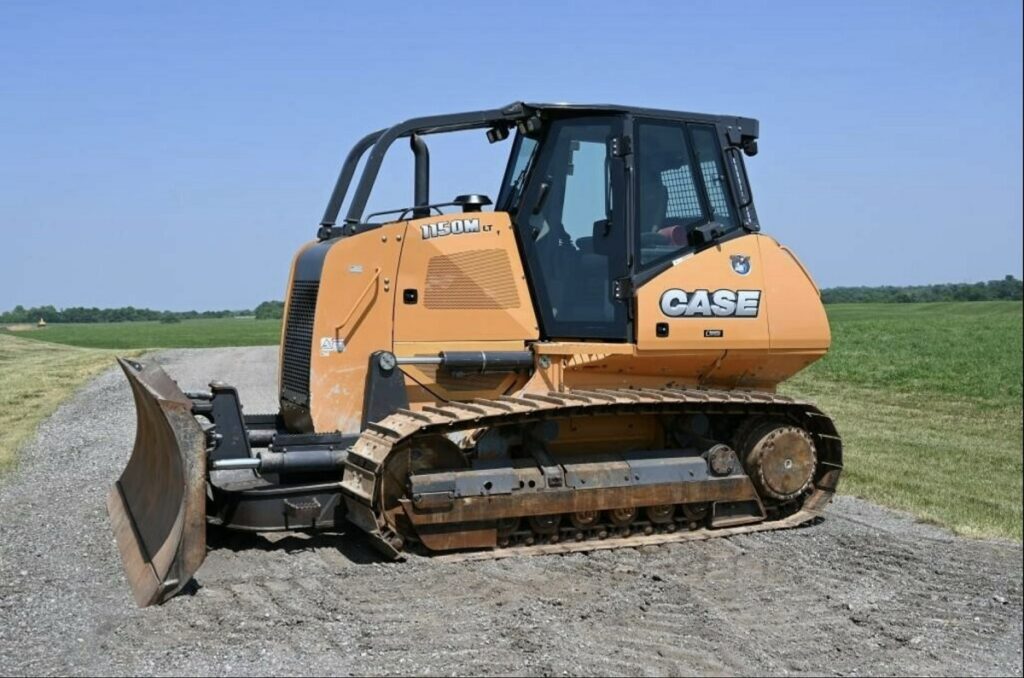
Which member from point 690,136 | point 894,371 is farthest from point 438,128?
point 894,371

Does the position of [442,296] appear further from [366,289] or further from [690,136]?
[690,136]

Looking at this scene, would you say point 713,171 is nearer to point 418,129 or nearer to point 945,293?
point 418,129

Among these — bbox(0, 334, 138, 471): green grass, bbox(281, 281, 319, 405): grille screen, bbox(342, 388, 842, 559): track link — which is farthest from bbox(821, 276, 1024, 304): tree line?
bbox(0, 334, 138, 471): green grass

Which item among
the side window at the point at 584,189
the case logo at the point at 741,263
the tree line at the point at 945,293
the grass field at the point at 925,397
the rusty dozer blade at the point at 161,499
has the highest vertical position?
the side window at the point at 584,189

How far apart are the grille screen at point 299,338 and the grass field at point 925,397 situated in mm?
1272

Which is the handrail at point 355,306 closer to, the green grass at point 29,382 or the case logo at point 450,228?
the case logo at point 450,228

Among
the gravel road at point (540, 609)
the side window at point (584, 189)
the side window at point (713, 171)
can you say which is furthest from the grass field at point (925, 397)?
the side window at point (584, 189)

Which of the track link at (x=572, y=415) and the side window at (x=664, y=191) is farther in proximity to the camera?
the side window at (x=664, y=191)

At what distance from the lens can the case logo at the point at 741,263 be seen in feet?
25.3

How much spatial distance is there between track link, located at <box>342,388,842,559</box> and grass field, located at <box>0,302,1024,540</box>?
1.10ft

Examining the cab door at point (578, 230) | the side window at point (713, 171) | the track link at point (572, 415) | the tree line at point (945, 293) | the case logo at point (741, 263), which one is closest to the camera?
the tree line at point (945, 293)

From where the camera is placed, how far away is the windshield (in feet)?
25.6

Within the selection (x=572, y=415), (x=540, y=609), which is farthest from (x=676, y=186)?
(x=540, y=609)

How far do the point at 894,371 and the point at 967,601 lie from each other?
3.92 ft
